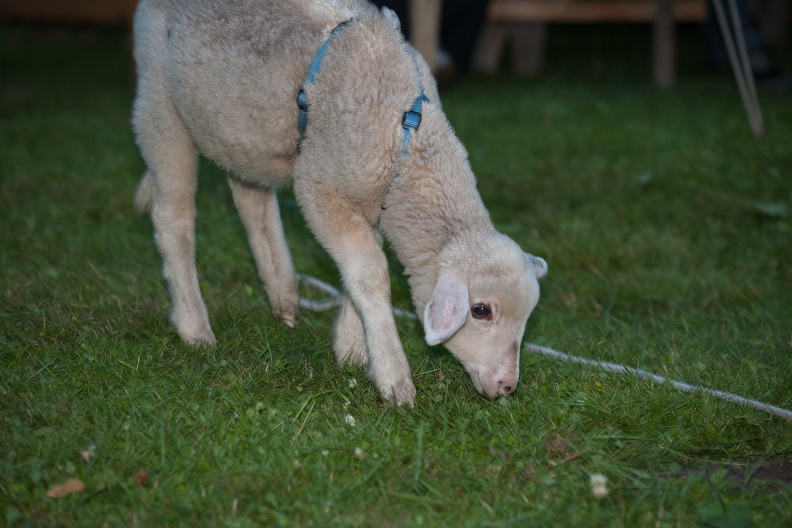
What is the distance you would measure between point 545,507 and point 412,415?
2.24 feet

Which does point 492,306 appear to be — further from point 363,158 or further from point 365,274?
point 363,158

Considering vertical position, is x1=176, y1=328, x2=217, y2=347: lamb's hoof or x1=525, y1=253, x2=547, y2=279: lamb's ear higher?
x1=525, y1=253, x2=547, y2=279: lamb's ear

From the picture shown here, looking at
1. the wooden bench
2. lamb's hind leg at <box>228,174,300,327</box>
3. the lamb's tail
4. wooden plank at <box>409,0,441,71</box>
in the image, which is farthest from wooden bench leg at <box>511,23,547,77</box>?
the lamb's tail

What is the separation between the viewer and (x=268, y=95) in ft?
11.1

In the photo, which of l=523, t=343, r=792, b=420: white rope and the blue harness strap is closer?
l=523, t=343, r=792, b=420: white rope

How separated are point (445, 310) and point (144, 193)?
5.81ft

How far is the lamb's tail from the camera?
13.4 ft

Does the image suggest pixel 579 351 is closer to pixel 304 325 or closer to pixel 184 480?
pixel 304 325

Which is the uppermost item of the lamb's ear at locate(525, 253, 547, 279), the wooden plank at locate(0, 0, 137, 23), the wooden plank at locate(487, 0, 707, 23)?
the lamb's ear at locate(525, 253, 547, 279)

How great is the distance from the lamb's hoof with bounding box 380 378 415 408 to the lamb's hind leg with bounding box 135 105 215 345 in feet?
2.93

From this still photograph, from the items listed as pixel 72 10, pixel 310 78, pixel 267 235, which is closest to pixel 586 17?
pixel 72 10

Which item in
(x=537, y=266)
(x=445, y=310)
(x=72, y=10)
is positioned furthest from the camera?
(x=72, y=10)

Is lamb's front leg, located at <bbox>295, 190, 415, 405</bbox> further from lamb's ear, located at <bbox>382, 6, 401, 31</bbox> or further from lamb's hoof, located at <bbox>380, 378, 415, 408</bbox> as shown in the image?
lamb's ear, located at <bbox>382, 6, 401, 31</bbox>

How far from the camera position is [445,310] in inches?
121
